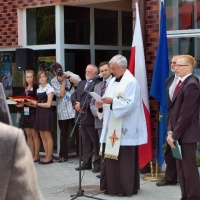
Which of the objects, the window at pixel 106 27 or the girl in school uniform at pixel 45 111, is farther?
the window at pixel 106 27

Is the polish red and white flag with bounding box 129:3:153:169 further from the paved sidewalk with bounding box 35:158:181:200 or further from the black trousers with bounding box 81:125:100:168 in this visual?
the black trousers with bounding box 81:125:100:168

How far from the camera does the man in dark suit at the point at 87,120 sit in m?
8.38

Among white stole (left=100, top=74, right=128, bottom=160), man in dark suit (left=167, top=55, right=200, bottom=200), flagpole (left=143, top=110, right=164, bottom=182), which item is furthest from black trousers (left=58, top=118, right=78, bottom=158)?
man in dark suit (left=167, top=55, right=200, bottom=200)

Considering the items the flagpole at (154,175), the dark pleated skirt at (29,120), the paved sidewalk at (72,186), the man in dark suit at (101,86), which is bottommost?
the paved sidewalk at (72,186)

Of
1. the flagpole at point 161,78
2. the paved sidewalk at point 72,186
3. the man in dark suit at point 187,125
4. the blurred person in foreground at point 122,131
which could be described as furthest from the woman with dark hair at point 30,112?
the man in dark suit at point 187,125

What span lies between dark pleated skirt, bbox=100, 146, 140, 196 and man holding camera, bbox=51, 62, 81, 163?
8.83ft

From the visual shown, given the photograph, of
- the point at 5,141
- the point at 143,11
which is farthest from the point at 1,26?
the point at 5,141

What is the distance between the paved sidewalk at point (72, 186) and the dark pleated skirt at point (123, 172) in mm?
117

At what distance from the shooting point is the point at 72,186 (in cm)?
754

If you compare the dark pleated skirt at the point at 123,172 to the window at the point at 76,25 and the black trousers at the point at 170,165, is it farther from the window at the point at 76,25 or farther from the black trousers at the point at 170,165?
the window at the point at 76,25

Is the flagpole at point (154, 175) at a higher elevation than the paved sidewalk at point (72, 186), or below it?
higher

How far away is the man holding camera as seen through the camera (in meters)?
9.24

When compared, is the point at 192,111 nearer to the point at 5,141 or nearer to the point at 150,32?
the point at 150,32

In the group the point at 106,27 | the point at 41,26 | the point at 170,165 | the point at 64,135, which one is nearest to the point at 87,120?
the point at 64,135
